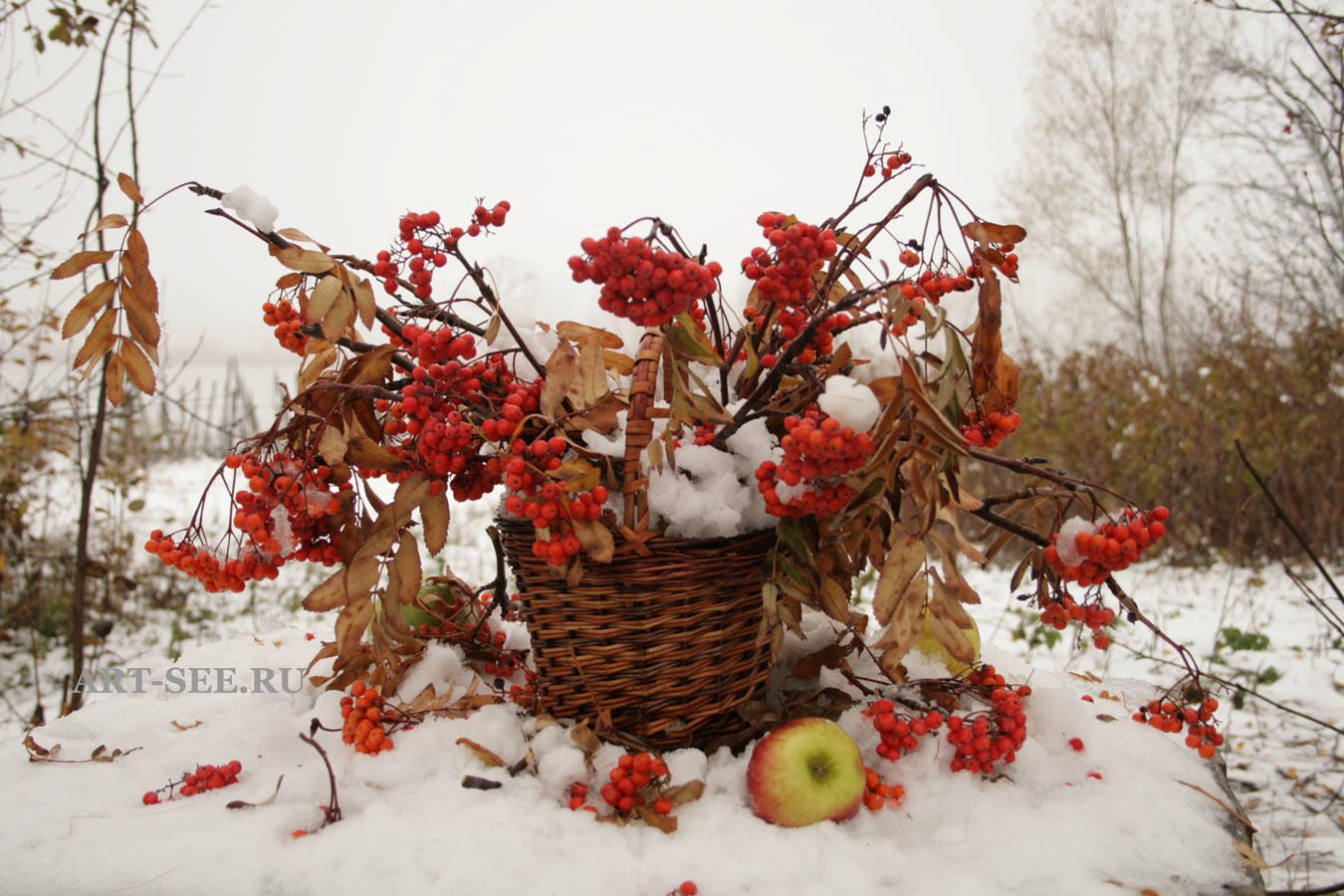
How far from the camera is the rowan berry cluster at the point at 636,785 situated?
932 mm

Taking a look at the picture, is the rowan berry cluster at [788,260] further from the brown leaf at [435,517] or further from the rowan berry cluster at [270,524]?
the rowan berry cluster at [270,524]

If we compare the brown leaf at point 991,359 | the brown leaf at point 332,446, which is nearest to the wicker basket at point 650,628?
the brown leaf at point 332,446

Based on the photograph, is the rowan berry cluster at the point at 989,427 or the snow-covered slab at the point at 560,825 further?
the rowan berry cluster at the point at 989,427

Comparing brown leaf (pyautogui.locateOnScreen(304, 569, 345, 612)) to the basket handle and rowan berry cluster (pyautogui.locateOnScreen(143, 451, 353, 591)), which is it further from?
the basket handle

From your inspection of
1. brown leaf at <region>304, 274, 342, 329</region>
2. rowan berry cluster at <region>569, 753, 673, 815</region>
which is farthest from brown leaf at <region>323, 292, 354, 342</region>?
rowan berry cluster at <region>569, 753, 673, 815</region>

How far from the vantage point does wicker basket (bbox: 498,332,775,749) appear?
95cm

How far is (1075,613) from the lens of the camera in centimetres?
94

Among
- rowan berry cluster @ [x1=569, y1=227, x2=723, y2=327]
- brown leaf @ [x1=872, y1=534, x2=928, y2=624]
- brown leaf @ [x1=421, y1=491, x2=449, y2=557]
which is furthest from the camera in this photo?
brown leaf @ [x1=421, y1=491, x2=449, y2=557]

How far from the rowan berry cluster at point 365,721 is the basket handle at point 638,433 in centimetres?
45

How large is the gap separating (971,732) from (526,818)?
21.2 inches

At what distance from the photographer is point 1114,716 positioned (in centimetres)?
122

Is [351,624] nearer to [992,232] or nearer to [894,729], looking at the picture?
[894,729]

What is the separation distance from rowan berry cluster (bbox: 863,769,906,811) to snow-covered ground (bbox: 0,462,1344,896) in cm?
1

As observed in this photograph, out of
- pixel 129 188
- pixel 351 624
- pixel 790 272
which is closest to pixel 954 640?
pixel 790 272
